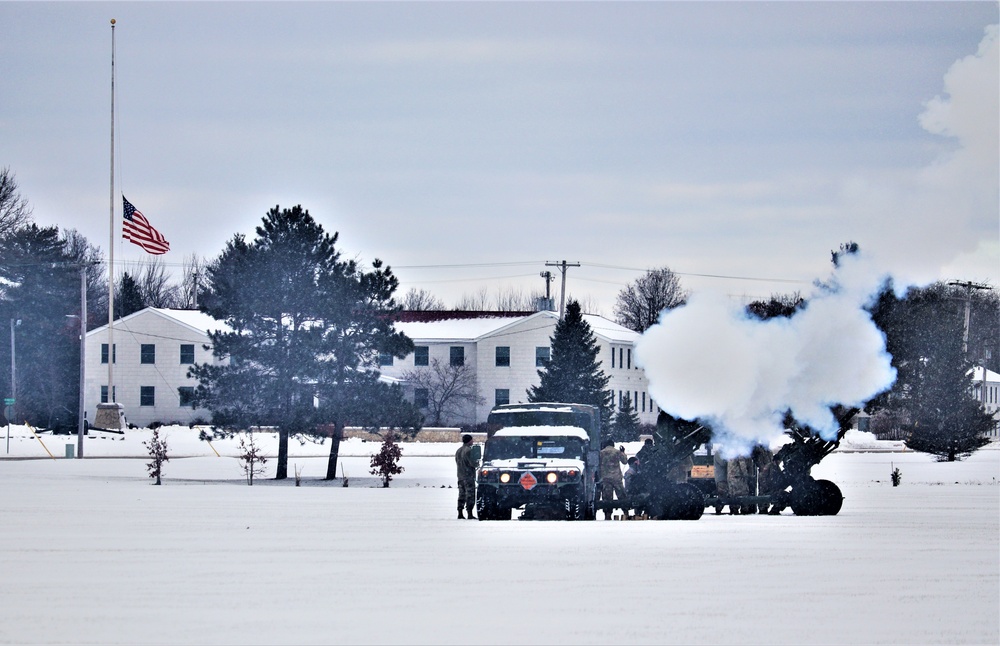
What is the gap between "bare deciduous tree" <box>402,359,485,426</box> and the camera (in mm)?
89125

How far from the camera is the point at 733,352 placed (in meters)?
28.6

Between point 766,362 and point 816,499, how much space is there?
3128 mm

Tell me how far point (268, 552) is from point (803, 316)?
47.3ft

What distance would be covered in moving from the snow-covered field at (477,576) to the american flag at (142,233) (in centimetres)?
3469

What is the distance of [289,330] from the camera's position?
4891 centimetres

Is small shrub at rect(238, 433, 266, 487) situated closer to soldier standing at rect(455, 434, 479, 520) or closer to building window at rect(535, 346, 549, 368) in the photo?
soldier standing at rect(455, 434, 479, 520)

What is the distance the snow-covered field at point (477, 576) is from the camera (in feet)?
43.2

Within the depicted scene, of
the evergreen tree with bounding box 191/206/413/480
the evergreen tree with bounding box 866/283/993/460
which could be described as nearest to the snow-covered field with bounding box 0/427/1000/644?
the evergreen tree with bounding box 191/206/413/480

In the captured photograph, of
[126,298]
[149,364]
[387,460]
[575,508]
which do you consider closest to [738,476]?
[575,508]

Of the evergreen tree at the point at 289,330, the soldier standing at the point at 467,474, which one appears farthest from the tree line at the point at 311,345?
the soldier standing at the point at 467,474

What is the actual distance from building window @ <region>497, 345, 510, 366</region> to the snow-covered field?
189ft

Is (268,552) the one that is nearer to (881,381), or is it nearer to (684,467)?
(684,467)

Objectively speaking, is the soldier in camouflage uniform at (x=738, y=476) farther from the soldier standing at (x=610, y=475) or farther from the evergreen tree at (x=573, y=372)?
the evergreen tree at (x=573, y=372)

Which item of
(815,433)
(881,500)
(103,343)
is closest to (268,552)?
(815,433)
